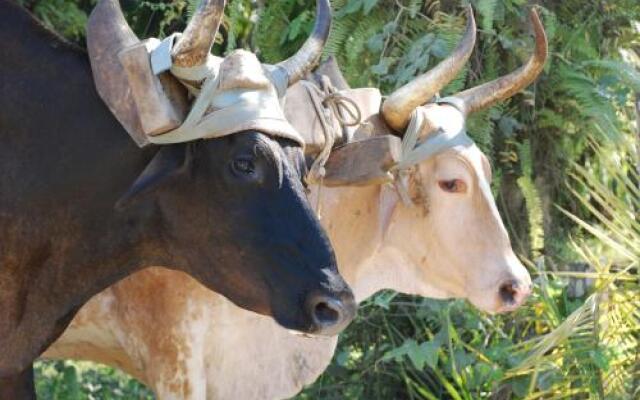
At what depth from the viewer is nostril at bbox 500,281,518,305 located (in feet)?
17.1

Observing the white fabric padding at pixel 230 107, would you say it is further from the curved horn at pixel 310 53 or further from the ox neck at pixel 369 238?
the ox neck at pixel 369 238

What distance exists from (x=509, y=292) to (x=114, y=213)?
4.63ft

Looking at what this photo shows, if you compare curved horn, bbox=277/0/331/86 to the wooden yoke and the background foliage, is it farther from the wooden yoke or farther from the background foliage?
the background foliage

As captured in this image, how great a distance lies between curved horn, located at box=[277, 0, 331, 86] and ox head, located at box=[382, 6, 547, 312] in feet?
1.98

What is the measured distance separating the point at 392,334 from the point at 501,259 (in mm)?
1575

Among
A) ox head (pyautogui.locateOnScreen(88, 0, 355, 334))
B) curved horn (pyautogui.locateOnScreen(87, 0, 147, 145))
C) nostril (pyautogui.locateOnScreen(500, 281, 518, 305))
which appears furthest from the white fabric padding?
nostril (pyautogui.locateOnScreen(500, 281, 518, 305))

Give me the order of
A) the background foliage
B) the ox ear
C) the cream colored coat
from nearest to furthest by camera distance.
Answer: the ox ear
the cream colored coat
the background foliage

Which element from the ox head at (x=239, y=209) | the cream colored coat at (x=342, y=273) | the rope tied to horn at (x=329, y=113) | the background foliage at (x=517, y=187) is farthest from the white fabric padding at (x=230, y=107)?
the background foliage at (x=517, y=187)

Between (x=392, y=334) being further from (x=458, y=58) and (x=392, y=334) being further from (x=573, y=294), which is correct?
(x=458, y=58)

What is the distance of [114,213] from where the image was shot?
4.38 meters

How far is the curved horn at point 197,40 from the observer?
423cm

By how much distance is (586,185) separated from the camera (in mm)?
6668

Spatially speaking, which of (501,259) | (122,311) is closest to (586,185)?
(501,259)

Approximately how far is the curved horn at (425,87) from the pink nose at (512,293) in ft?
1.93
